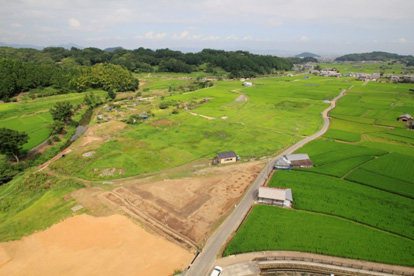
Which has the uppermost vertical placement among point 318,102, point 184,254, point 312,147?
point 318,102

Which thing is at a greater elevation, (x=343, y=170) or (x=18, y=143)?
(x=18, y=143)

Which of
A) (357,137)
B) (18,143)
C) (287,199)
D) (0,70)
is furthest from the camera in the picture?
(0,70)

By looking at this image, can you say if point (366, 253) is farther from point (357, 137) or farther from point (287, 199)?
point (357, 137)

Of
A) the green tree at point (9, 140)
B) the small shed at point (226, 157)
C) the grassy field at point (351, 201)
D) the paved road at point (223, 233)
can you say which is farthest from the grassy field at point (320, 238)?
the green tree at point (9, 140)

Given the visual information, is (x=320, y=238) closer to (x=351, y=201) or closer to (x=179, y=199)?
(x=351, y=201)

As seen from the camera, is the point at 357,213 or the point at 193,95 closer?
the point at 357,213

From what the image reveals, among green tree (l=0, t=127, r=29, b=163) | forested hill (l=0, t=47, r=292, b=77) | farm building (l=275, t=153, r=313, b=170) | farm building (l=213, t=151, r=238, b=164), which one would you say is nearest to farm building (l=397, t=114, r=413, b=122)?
farm building (l=275, t=153, r=313, b=170)

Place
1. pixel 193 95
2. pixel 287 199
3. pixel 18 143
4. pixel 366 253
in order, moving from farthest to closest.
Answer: pixel 193 95, pixel 18 143, pixel 287 199, pixel 366 253

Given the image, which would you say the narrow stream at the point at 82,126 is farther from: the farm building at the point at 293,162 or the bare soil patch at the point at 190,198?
the farm building at the point at 293,162


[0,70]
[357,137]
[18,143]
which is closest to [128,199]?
[18,143]
